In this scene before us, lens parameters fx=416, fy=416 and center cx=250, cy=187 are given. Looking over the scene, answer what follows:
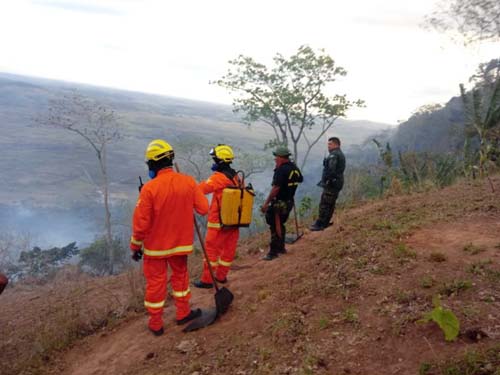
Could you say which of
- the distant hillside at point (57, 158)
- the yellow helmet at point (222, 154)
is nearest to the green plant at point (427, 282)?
the yellow helmet at point (222, 154)

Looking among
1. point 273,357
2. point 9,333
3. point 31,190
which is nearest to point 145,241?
point 273,357

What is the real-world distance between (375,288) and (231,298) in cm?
151

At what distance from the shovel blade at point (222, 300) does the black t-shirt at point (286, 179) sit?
1.78 m

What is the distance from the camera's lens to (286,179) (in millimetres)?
5719

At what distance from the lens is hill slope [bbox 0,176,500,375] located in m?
3.07

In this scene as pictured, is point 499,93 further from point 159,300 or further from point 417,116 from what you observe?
point 417,116

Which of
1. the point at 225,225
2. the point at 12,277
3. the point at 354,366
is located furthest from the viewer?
the point at 12,277

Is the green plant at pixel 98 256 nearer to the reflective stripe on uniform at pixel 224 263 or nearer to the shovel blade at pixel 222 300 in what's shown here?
the reflective stripe on uniform at pixel 224 263

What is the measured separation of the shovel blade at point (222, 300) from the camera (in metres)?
4.35

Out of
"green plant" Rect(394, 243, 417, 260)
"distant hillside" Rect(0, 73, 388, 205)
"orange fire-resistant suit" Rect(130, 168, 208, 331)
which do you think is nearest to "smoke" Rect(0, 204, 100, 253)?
"distant hillside" Rect(0, 73, 388, 205)

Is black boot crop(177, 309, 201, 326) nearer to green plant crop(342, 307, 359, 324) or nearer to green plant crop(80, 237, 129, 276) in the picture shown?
green plant crop(342, 307, 359, 324)

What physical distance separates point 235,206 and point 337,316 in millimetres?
1763

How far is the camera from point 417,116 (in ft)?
138

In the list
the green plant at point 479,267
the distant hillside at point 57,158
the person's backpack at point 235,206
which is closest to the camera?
the green plant at point 479,267
